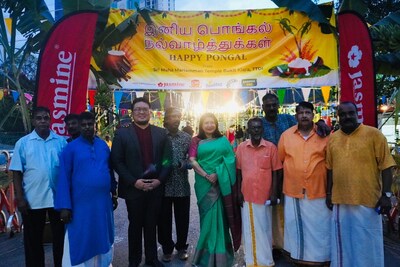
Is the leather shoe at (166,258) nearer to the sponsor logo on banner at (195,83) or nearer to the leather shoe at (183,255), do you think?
the leather shoe at (183,255)

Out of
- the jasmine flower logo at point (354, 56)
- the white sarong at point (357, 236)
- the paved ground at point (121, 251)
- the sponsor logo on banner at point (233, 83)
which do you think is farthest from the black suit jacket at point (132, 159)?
the jasmine flower logo at point (354, 56)

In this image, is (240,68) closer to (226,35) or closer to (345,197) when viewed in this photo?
(226,35)

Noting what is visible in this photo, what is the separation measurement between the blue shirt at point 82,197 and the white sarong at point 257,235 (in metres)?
1.43

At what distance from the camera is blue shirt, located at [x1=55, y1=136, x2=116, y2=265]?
2990 mm

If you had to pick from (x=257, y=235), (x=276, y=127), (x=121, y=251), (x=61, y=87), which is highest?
(x=61, y=87)

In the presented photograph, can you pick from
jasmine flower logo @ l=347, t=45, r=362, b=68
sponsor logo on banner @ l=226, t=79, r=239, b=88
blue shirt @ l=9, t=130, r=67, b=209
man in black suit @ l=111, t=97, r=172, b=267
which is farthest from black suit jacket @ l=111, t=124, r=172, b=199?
jasmine flower logo @ l=347, t=45, r=362, b=68

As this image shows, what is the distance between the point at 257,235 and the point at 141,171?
4.40ft

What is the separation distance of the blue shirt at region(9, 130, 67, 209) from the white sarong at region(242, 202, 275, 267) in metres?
1.93

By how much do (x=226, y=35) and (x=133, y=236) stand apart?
3413 millimetres

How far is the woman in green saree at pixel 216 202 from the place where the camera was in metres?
3.45

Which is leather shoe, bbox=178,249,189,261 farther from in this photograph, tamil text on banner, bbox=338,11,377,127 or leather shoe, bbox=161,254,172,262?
tamil text on banner, bbox=338,11,377,127

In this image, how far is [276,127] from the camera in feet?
13.0

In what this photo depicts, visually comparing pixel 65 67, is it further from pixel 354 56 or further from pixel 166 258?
pixel 354 56

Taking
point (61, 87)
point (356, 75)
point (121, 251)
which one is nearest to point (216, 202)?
point (121, 251)
